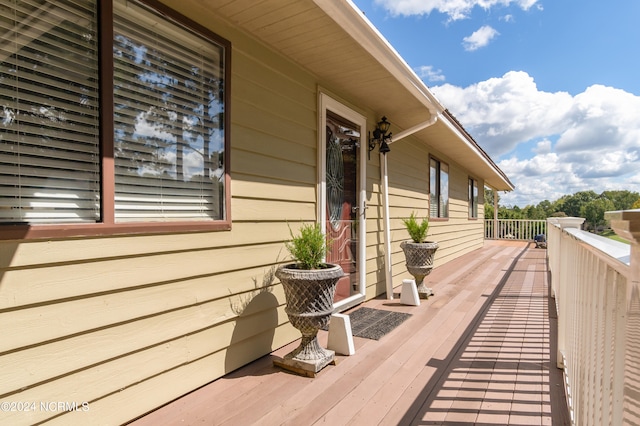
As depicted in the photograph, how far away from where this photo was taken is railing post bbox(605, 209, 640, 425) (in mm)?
624

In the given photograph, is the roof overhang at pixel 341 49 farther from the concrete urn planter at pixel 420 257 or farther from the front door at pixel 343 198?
the concrete urn planter at pixel 420 257

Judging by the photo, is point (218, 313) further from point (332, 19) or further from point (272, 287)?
point (332, 19)

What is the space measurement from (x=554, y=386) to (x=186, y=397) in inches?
88.8

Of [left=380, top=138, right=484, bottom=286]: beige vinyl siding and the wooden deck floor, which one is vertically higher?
[left=380, top=138, right=484, bottom=286]: beige vinyl siding

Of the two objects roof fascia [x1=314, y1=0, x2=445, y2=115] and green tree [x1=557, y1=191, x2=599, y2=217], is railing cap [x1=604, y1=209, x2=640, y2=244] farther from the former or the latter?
green tree [x1=557, y1=191, x2=599, y2=217]

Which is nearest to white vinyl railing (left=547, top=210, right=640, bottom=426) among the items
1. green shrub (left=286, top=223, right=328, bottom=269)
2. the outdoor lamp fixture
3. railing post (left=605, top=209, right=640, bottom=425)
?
railing post (left=605, top=209, right=640, bottom=425)

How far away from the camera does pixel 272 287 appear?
2.58 metres

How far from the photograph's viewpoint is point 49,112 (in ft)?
4.74

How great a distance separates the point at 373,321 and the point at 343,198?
4.38 ft

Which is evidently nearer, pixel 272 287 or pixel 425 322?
pixel 272 287

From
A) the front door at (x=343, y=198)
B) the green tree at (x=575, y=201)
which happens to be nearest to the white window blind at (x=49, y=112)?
the front door at (x=343, y=198)

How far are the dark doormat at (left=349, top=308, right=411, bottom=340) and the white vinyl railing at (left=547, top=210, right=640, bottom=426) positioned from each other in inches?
60.8

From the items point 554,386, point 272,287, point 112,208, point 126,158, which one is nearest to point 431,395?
point 554,386

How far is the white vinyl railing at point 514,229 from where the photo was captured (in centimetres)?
1268
